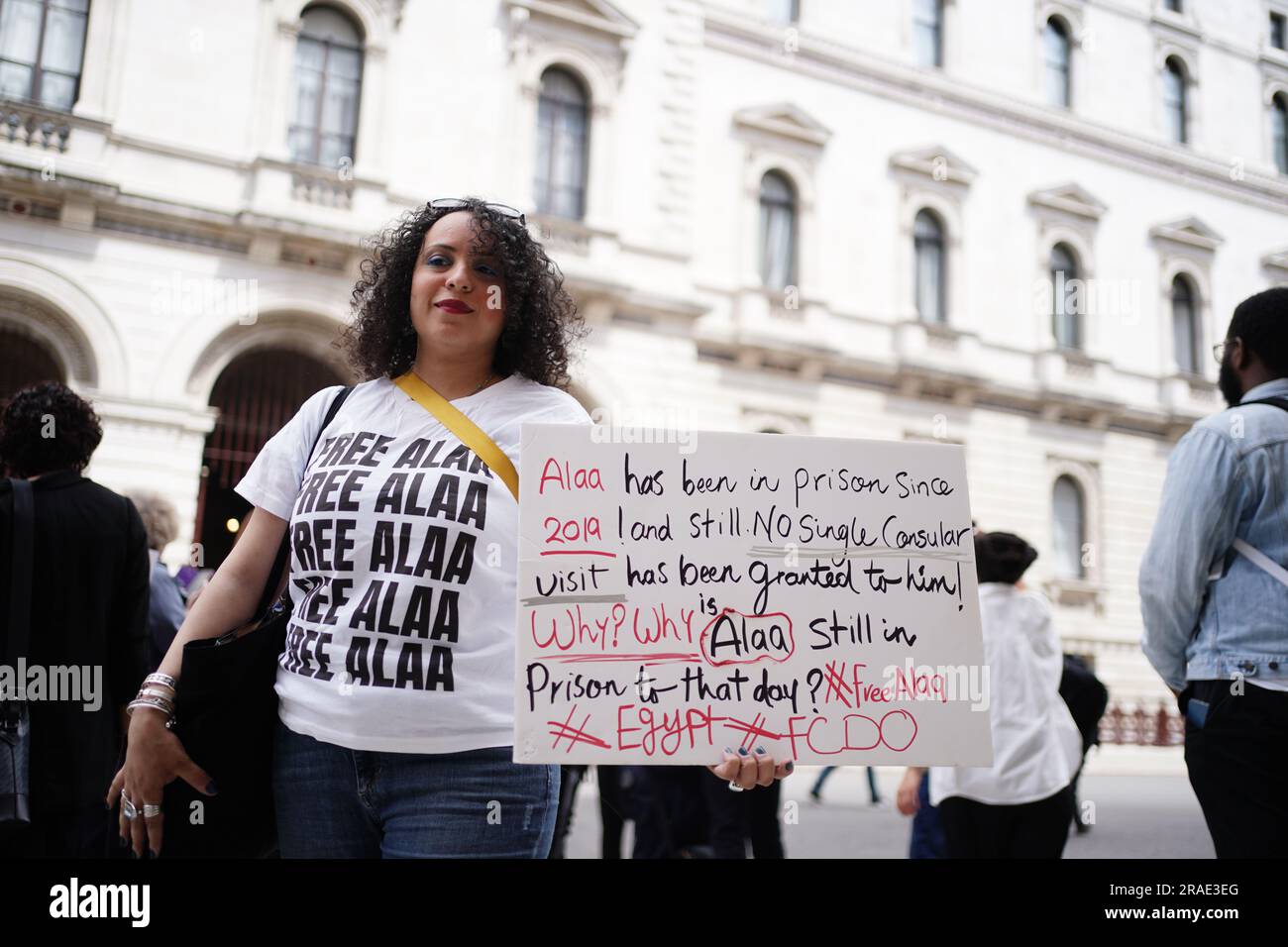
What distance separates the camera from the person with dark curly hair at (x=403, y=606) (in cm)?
189

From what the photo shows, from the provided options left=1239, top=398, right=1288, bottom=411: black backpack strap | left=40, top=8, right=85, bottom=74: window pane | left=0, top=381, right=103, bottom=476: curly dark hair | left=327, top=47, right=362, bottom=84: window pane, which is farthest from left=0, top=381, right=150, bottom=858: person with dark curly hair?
left=327, top=47, right=362, bottom=84: window pane

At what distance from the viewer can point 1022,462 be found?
1795 cm

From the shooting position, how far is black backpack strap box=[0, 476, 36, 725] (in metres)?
3.14

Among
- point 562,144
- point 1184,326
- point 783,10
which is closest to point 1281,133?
point 1184,326

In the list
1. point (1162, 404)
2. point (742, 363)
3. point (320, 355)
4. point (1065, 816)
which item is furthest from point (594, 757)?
point (1162, 404)

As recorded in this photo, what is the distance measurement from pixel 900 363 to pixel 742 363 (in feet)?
9.07

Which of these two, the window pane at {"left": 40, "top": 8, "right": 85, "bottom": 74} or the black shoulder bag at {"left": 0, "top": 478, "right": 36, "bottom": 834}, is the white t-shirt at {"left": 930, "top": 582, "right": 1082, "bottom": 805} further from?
the window pane at {"left": 40, "top": 8, "right": 85, "bottom": 74}

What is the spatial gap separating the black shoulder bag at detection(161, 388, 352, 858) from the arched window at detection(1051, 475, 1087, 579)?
18002 millimetres

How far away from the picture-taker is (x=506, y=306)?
2248 millimetres

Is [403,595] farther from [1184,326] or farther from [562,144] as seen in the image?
[1184,326]

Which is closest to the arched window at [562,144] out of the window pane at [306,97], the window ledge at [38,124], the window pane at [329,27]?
the window pane at [329,27]

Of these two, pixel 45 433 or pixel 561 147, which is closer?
pixel 45 433

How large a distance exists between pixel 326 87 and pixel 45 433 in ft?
37.0

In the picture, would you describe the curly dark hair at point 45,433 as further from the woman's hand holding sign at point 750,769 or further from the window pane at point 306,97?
the window pane at point 306,97
